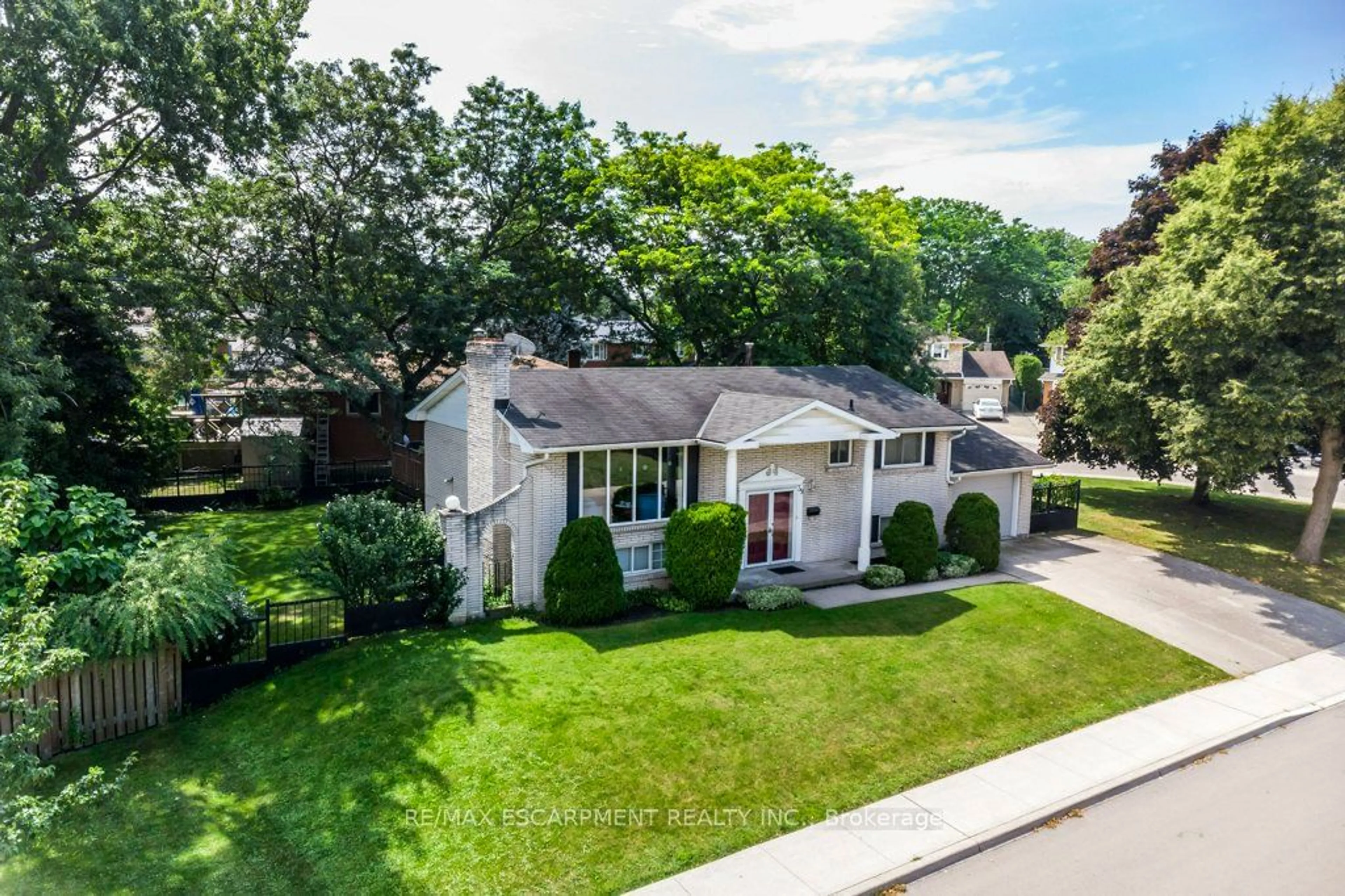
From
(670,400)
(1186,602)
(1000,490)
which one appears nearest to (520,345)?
(670,400)

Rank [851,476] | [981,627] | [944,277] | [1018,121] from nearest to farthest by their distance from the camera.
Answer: [981,627]
[851,476]
[1018,121]
[944,277]

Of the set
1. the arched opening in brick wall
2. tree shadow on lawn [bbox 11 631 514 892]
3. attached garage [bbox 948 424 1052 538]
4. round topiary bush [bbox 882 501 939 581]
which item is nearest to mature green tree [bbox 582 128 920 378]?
attached garage [bbox 948 424 1052 538]

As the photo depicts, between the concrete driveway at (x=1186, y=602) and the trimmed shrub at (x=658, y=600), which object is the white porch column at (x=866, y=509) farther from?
the trimmed shrub at (x=658, y=600)

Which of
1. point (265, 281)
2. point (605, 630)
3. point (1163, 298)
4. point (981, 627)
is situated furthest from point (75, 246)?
point (1163, 298)

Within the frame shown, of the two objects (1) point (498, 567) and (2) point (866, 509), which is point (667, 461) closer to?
(1) point (498, 567)

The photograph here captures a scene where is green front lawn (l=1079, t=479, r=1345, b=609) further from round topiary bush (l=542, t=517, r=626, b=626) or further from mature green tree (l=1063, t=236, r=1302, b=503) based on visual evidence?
round topiary bush (l=542, t=517, r=626, b=626)

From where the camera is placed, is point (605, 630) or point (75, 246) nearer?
point (605, 630)

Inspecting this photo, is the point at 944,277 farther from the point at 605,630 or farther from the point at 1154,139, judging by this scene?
the point at 605,630
